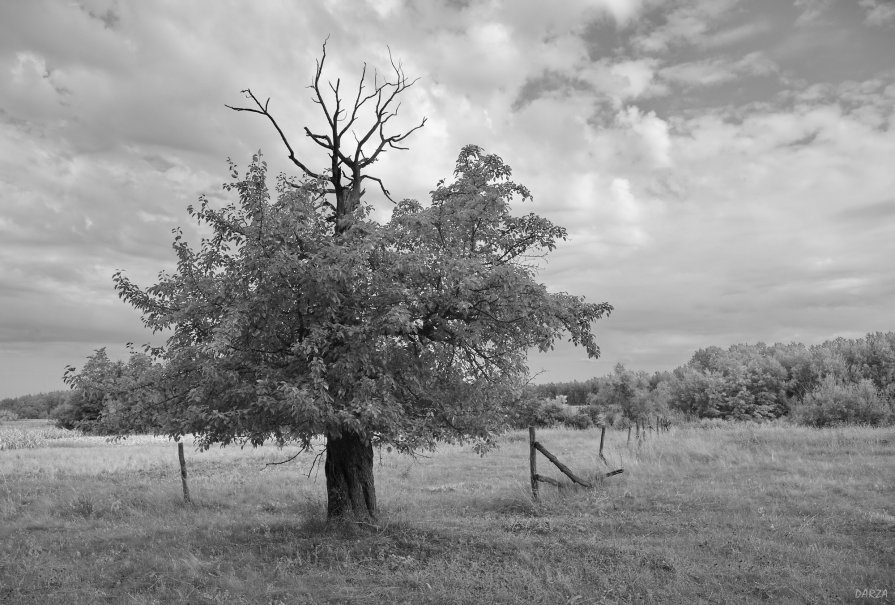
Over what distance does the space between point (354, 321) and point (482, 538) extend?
228 inches

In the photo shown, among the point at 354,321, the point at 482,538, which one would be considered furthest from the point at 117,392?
the point at 482,538

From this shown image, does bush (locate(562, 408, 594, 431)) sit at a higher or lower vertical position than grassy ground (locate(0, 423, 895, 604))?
lower

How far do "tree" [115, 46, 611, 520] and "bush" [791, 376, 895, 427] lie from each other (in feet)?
147

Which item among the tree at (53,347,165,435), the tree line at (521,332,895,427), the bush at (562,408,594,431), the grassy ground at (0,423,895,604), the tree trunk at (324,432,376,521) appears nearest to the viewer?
the grassy ground at (0,423,895,604)

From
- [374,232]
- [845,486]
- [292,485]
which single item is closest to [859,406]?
[845,486]

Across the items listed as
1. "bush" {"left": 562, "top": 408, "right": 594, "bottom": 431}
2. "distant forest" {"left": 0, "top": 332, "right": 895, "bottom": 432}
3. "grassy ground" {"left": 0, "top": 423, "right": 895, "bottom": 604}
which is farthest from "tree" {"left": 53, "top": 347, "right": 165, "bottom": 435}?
"bush" {"left": 562, "top": 408, "right": 594, "bottom": 431}

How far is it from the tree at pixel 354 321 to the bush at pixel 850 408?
44920 mm

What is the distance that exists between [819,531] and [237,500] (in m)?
17.7

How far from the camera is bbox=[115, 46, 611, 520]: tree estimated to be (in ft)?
39.4

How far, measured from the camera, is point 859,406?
4872 cm

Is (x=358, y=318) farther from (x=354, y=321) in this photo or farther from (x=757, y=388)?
(x=757, y=388)

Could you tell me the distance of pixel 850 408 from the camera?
49.2 metres

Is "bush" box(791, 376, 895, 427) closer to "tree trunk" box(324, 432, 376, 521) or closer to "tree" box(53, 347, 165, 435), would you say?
"tree trunk" box(324, 432, 376, 521)

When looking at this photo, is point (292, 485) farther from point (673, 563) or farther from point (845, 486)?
point (845, 486)
